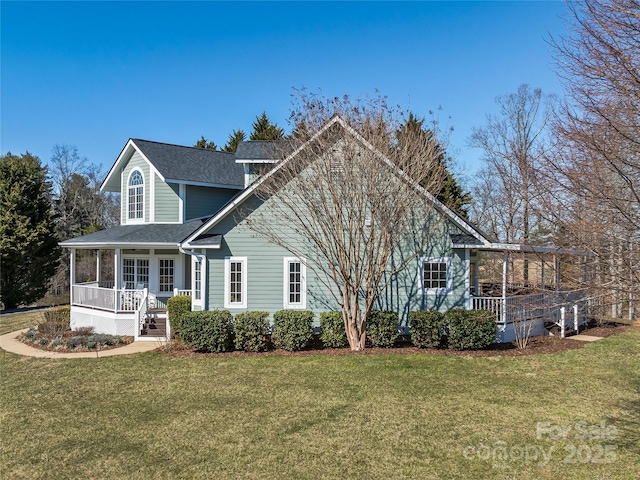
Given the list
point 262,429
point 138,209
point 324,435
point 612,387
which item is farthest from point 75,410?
point 138,209

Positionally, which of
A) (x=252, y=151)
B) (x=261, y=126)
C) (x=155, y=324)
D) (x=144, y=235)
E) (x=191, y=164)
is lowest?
(x=155, y=324)

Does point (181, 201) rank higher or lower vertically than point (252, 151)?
lower

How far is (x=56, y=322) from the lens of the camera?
17422 millimetres

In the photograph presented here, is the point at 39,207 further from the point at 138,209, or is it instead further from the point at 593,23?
the point at 593,23

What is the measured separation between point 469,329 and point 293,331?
4888 millimetres

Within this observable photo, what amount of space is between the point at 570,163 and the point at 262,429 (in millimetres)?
5856

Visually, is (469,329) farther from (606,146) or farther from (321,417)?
(606,146)

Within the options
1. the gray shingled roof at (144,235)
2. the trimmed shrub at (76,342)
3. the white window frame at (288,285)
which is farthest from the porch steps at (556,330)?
the trimmed shrub at (76,342)

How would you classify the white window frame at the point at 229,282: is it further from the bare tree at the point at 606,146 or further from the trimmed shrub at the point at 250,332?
the bare tree at the point at 606,146

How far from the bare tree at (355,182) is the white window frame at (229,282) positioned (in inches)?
110

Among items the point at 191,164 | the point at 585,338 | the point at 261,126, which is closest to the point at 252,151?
the point at 191,164

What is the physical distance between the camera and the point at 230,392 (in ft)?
30.5

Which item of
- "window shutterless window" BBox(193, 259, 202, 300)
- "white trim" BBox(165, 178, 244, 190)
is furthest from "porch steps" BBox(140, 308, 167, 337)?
"white trim" BBox(165, 178, 244, 190)

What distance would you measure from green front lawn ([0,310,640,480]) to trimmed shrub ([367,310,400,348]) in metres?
0.90
